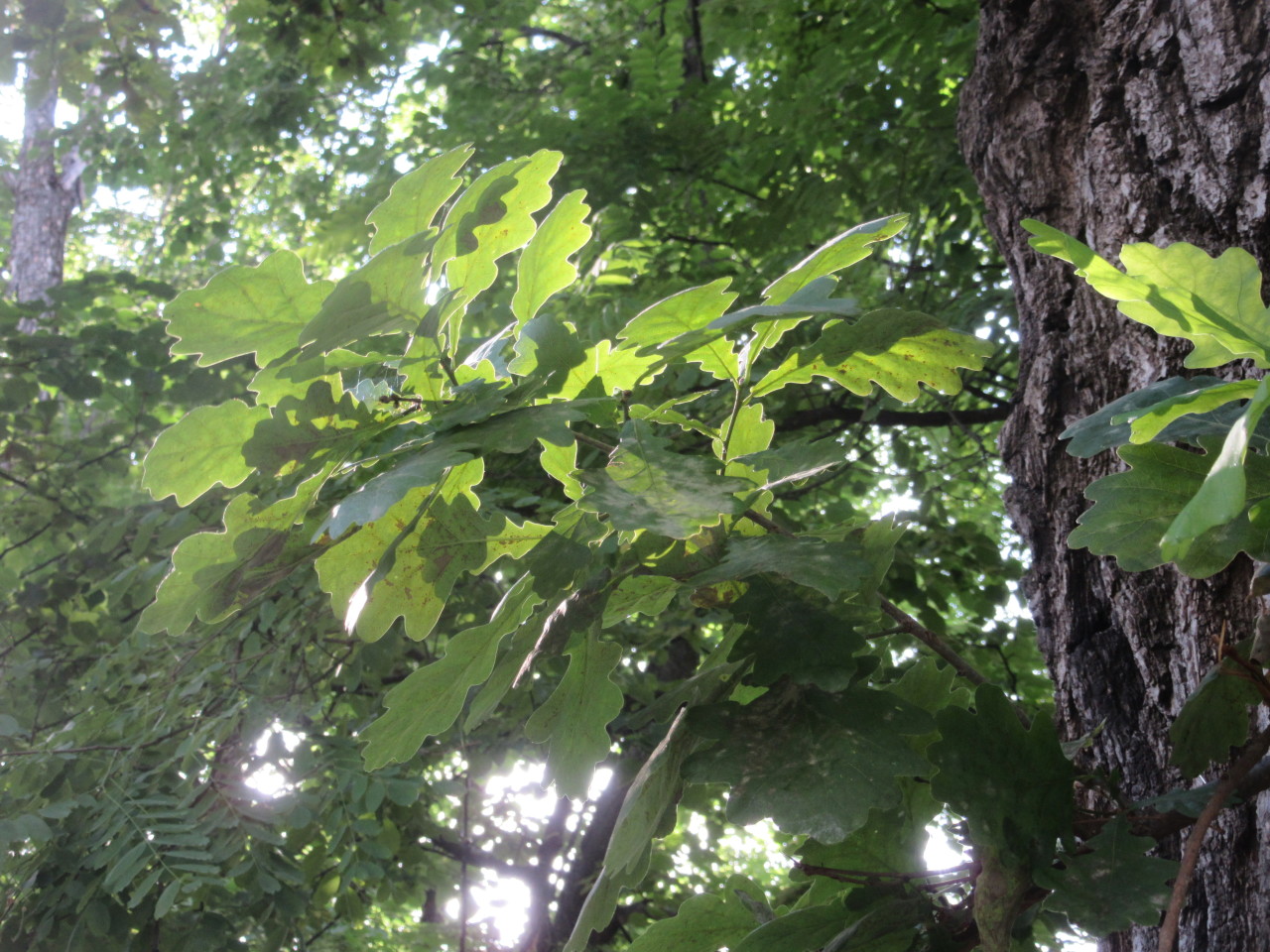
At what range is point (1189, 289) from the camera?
0.72 metres

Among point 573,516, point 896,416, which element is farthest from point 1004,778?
point 896,416

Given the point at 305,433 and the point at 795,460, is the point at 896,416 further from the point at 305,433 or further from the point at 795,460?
the point at 305,433

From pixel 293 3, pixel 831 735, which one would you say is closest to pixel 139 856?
pixel 831 735

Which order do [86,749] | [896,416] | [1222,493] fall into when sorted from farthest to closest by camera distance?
[896,416]
[86,749]
[1222,493]

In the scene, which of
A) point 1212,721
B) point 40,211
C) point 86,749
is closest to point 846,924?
point 1212,721

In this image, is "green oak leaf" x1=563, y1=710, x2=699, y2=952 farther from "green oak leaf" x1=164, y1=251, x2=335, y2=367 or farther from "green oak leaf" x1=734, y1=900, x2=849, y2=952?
"green oak leaf" x1=164, y1=251, x2=335, y2=367

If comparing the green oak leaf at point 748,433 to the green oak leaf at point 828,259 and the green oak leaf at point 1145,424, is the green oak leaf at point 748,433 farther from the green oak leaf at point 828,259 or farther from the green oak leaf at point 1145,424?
the green oak leaf at point 1145,424

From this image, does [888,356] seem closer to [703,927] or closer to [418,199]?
[418,199]

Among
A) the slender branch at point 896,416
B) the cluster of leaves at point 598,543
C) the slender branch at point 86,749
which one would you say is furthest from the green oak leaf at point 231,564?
the slender branch at point 896,416

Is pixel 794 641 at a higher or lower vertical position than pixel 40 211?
lower

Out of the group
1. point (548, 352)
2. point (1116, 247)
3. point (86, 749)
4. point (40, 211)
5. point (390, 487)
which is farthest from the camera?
point (40, 211)

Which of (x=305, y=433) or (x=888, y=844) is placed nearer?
(x=305, y=433)

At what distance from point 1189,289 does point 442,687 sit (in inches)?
26.6

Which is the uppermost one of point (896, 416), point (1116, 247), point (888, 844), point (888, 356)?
point (896, 416)
